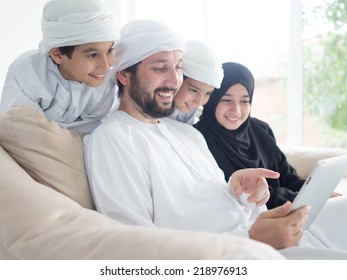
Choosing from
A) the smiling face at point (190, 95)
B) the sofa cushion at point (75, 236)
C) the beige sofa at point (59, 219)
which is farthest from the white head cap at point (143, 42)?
the sofa cushion at point (75, 236)

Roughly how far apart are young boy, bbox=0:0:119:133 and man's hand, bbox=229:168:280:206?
60 centimetres

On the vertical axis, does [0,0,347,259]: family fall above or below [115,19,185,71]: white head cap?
below

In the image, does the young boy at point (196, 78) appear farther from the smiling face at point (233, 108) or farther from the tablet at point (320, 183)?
the tablet at point (320, 183)

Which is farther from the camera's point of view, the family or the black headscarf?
the black headscarf

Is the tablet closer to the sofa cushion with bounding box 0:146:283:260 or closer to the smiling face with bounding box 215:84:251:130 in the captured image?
the sofa cushion with bounding box 0:146:283:260

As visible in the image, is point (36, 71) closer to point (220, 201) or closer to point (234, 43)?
point (220, 201)

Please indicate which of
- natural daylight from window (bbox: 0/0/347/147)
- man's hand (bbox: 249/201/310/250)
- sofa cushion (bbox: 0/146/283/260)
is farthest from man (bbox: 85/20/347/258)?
natural daylight from window (bbox: 0/0/347/147)

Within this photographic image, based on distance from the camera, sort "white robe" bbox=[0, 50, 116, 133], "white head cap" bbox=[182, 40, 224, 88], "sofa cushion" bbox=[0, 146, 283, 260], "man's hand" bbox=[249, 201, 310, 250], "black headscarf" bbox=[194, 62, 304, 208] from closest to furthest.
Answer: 1. "sofa cushion" bbox=[0, 146, 283, 260]
2. "man's hand" bbox=[249, 201, 310, 250]
3. "white robe" bbox=[0, 50, 116, 133]
4. "white head cap" bbox=[182, 40, 224, 88]
5. "black headscarf" bbox=[194, 62, 304, 208]

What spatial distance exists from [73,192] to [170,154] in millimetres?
471

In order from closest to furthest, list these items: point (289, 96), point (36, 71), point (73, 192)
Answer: point (73, 192) → point (36, 71) → point (289, 96)

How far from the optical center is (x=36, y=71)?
6.75 feet

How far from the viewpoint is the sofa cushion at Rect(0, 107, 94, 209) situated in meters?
1.82

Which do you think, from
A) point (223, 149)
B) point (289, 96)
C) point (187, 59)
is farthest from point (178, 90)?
point (289, 96)

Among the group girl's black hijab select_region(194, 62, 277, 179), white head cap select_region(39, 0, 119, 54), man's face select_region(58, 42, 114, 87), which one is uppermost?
white head cap select_region(39, 0, 119, 54)
